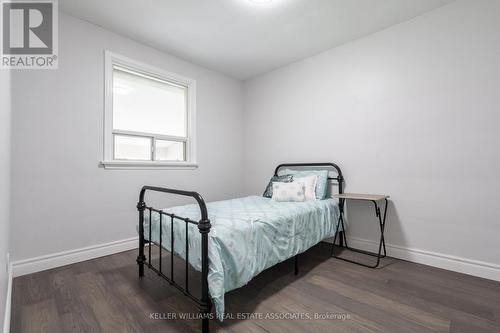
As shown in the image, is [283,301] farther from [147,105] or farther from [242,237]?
[147,105]

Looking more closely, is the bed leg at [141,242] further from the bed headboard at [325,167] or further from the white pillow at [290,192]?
the bed headboard at [325,167]

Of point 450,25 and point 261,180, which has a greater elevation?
point 450,25

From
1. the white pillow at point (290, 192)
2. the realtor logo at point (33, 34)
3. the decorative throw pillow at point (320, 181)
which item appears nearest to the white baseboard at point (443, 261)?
A: the decorative throw pillow at point (320, 181)

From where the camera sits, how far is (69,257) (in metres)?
2.32

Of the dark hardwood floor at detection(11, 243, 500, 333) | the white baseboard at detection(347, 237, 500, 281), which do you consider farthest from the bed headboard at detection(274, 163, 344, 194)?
the dark hardwood floor at detection(11, 243, 500, 333)

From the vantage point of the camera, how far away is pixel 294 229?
204 centimetres

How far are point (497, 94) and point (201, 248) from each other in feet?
8.88

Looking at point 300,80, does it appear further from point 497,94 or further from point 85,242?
point 85,242

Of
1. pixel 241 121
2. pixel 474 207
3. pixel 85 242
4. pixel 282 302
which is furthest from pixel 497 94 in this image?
pixel 85 242

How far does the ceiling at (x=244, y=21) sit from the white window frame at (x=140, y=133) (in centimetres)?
30

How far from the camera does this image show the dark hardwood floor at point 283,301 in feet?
4.76

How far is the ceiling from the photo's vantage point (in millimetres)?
2213

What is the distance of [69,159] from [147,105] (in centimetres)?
110

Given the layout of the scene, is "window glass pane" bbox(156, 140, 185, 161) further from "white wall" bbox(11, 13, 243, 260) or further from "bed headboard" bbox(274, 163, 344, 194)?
"bed headboard" bbox(274, 163, 344, 194)
